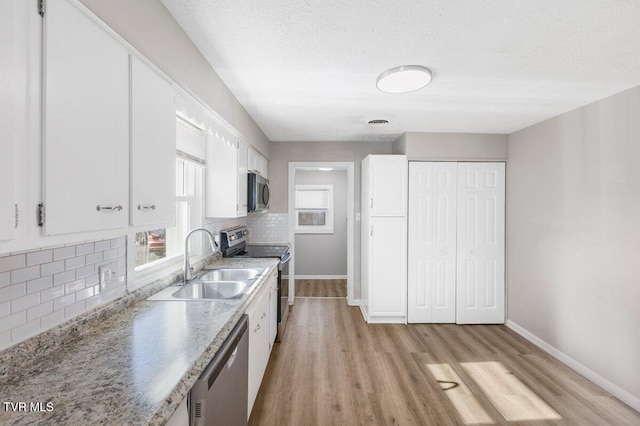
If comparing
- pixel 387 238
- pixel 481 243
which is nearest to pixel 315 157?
pixel 387 238

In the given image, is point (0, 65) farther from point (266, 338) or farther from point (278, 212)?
point (278, 212)

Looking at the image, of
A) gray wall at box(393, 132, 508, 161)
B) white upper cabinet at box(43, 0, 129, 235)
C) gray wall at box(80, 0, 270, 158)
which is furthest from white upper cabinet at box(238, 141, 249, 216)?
gray wall at box(393, 132, 508, 161)

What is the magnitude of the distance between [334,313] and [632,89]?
145 inches

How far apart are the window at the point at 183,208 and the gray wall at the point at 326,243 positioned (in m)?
3.39

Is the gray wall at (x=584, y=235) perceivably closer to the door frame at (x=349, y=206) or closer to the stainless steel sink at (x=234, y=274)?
the door frame at (x=349, y=206)

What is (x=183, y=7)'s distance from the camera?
4.76 ft

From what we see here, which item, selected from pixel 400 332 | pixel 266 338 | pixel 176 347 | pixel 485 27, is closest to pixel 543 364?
pixel 400 332

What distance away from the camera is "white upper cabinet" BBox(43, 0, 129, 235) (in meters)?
0.83

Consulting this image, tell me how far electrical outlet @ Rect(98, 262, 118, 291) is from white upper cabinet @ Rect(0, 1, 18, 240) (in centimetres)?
79

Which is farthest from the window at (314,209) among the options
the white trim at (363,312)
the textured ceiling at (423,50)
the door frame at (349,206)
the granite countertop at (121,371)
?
the granite countertop at (121,371)

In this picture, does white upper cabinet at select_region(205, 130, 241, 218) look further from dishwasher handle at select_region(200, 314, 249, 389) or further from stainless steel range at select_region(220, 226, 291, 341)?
dishwasher handle at select_region(200, 314, 249, 389)

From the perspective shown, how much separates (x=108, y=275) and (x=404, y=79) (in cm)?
214

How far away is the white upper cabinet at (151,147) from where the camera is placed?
1.20 meters

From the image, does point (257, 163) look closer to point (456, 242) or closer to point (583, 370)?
point (456, 242)
